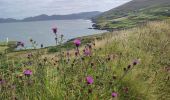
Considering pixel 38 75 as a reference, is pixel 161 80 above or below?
below

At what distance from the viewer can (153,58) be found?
10.2m

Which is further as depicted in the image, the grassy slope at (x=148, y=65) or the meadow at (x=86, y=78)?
the grassy slope at (x=148, y=65)

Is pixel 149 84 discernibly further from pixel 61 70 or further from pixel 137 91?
pixel 61 70

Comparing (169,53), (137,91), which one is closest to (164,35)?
(169,53)

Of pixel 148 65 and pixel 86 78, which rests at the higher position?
pixel 86 78

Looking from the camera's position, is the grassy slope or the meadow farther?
the grassy slope

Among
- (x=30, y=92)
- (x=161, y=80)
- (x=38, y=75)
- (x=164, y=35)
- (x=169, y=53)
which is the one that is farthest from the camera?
(x=164, y=35)

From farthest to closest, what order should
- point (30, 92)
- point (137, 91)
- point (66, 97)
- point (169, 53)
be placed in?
point (169, 53) < point (137, 91) < point (30, 92) < point (66, 97)

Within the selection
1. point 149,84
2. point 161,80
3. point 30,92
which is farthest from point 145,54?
point 30,92

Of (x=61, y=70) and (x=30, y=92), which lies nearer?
(x=30, y=92)

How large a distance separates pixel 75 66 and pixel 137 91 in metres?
1.40

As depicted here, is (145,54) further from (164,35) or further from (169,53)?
(164,35)

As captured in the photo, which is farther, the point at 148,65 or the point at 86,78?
the point at 148,65

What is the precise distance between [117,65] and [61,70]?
6.64 feet
